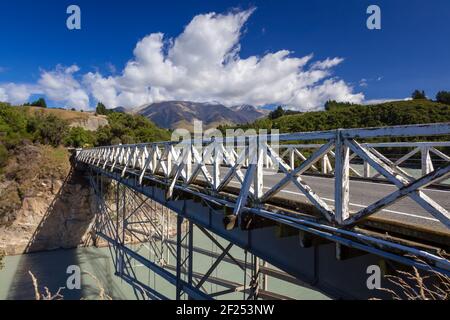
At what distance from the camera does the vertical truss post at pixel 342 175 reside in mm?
2691

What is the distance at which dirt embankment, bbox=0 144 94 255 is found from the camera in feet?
61.4

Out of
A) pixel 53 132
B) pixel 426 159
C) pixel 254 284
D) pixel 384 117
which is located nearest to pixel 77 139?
pixel 53 132

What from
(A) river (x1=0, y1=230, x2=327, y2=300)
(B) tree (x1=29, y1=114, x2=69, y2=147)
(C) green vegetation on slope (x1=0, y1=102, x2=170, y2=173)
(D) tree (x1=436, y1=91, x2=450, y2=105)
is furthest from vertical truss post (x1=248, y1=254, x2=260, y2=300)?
(D) tree (x1=436, y1=91, x2=450, y2=105)

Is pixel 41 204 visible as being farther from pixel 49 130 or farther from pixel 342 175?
pixel 342 175

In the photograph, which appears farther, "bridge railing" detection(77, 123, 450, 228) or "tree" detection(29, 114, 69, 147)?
"tree" detection(29, 114, 69, 147)

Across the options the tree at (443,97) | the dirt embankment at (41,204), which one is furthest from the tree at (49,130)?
the tree at (443,97)

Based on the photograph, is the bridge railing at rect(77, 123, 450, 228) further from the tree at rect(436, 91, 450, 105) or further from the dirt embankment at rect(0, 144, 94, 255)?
the tree at rect(436, 91, 450, 105)

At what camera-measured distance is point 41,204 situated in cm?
1975

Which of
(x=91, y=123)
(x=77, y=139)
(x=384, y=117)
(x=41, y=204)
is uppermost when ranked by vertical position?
(x=91, y=123)

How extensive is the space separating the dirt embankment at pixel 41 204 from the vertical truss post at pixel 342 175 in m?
20.6

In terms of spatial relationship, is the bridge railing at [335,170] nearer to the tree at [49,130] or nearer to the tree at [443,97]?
the tree at [49,130]

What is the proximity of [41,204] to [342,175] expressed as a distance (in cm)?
2150

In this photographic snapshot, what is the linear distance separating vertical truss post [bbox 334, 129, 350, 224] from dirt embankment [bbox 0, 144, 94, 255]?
20.6 m

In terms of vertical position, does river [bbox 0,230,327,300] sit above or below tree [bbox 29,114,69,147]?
below
